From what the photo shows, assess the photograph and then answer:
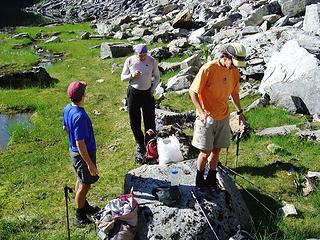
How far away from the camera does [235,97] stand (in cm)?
791

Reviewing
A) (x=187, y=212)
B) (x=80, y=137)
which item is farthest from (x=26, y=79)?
(x=187, y=212)

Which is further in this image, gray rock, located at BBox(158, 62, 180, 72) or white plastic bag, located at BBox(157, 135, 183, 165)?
gray rock, located at BBox(158, 62, 180, 72)

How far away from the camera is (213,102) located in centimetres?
728

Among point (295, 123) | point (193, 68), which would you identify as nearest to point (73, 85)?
point (295, 123)

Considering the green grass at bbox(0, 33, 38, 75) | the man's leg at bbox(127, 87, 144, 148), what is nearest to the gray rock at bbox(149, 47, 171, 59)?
the green grass at bbox(0, 33, 38, 75)

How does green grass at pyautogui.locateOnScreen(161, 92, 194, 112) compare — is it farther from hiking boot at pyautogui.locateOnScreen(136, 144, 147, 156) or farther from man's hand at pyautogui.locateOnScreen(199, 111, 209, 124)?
man's hand at pyautogui.locateOnScreen(199, 111, 209, 124)

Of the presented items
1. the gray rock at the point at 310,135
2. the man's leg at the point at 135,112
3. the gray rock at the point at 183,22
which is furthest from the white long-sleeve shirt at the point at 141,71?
the gray rock at the point at 183,22

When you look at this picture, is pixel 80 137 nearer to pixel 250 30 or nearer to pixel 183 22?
pixel 250 30

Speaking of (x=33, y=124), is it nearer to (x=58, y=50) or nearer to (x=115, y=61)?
(x=115, y=61)

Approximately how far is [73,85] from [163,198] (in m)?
2.23

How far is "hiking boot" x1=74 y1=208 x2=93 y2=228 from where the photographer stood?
25.9 feet

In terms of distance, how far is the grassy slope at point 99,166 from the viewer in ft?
25.6

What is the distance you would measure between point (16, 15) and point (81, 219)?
49705mm

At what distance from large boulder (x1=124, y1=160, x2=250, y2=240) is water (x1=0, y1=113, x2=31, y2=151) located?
21.2 ft
